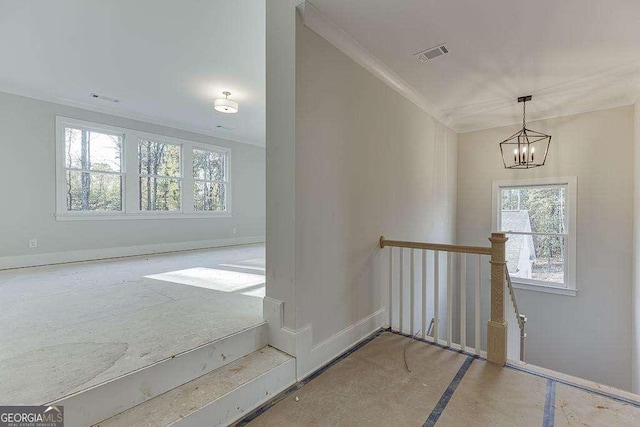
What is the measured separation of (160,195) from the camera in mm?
5203

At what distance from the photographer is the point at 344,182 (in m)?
2.31

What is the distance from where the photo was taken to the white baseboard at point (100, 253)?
→ 3.83m

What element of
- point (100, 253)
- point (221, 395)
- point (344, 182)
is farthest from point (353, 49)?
point (100, 253)

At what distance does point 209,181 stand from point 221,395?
499cm

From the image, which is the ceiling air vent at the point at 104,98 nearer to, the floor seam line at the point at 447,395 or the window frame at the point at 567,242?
the floor seam line at the point at 447,395

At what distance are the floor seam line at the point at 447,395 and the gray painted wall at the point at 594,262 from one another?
2817 millimetres

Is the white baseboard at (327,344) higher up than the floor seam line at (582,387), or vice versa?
the white baseboard at (327,344)

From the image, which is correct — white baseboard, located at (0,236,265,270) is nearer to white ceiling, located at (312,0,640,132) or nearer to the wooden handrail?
the wooden handrail

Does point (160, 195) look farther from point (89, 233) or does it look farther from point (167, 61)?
point (167, 61)

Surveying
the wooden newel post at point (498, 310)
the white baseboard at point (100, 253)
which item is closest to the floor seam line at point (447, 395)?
the wooden newel post at point (498, 310)

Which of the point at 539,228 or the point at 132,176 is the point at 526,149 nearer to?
the point at 539,228

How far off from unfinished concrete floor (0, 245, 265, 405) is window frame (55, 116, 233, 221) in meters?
1.00

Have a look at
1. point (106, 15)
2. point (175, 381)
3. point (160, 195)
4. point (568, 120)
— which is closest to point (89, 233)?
point (160, 195)

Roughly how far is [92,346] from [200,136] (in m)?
4.73
